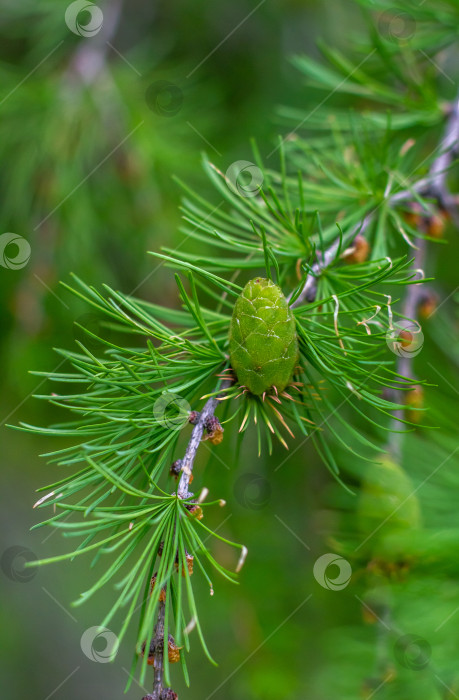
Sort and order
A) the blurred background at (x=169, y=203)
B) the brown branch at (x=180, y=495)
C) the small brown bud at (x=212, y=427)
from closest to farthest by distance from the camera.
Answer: the brown branch at (x=180, y=495)
the small brown bud at (x=212, y=427)
the blurred background at (x=169, y=203)

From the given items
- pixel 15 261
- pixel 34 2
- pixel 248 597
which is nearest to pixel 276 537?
pixel 248 597

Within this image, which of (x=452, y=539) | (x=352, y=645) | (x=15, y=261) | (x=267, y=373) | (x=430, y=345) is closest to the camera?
(x=267, y=373)

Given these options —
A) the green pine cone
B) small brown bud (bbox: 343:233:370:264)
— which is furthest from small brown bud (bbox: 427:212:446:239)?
the green pine cone

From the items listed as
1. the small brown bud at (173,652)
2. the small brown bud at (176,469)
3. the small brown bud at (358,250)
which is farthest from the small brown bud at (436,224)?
the small brown bud at (173,652)

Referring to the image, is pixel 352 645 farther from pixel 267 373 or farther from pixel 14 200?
pixel 14 200

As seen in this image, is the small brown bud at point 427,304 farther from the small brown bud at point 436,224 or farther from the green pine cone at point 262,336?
the green pine cone at point 262,336

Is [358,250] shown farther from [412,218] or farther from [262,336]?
[262,336]

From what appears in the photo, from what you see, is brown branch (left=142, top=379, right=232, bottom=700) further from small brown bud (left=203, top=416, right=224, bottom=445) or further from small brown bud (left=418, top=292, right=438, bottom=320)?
small brown bud (left=418, top=292, right=438, bottom=320)
